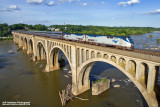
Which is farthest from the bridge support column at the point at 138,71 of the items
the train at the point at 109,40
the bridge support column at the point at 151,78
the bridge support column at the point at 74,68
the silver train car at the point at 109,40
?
the bridge support column at the point at 74,68

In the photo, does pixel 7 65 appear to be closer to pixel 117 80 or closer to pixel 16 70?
pixel 16 70

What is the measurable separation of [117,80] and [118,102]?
9.55 meters

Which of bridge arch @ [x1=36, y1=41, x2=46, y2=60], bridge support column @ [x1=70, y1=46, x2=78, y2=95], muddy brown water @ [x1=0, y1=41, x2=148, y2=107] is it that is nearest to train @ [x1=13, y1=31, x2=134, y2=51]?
bridge support column @ [x1=70, y1=46, x2=78, y2=95]

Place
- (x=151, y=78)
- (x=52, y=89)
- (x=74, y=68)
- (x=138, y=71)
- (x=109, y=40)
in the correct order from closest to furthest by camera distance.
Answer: (x=151, y=78), (x=138, y=71), (x=109, y=40), (x=74, y=68), (x=52, y=89)

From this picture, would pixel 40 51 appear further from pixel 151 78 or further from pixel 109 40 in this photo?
pixel 151 78

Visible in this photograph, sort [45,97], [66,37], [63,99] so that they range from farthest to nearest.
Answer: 1. [66,37]
2. [45,97]
3. [63,99]

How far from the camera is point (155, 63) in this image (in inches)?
493

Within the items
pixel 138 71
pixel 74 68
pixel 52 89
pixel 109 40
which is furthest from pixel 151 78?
pixel 52 89

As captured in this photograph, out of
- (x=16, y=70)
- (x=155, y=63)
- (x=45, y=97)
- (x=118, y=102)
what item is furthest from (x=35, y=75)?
(x=155, y=63)

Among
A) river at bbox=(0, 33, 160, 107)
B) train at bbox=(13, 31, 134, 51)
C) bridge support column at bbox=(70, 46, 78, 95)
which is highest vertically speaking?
train at bbox=(13, 31, 134, 51)

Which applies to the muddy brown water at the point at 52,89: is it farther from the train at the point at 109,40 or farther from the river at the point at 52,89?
the train at the point at 109,40

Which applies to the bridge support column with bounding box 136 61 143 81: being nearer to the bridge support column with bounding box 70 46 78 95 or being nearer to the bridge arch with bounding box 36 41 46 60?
the bridge support column with bounding box 70 46 78 95

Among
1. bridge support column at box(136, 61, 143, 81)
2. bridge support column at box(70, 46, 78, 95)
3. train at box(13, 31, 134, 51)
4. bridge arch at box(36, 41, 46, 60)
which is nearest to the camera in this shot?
bridge support column at box(136, 61, 143, 81)

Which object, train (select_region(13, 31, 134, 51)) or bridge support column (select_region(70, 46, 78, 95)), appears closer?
train (select_region(13, 31, 134, 51))
